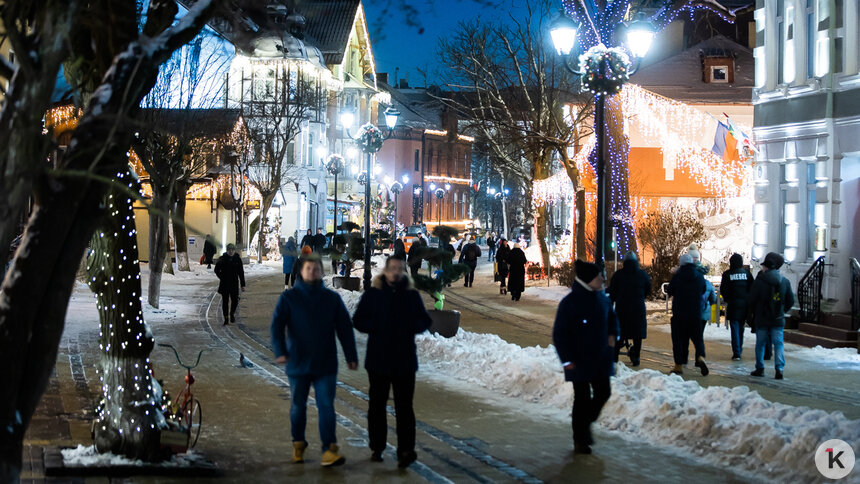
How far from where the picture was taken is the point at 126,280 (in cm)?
885

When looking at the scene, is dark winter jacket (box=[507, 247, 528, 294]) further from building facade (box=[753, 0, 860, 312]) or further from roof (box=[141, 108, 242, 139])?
roof (box=[141, 108, 242, 139])

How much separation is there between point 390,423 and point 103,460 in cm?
343

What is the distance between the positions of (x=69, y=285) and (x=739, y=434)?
5.91 meters

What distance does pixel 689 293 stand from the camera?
14930mm

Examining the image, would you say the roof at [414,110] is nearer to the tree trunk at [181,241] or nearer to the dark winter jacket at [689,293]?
the tree trunk at [181,241]

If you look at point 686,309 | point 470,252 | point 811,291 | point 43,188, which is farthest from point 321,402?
point 470,252

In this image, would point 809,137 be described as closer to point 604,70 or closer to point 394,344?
point 604,70

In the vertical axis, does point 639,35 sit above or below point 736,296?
above

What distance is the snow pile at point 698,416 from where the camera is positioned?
870cm

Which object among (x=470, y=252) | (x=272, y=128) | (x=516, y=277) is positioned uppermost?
(x=272, y=128)

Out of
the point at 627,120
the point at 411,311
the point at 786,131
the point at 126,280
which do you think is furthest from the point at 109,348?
the point at 627,120

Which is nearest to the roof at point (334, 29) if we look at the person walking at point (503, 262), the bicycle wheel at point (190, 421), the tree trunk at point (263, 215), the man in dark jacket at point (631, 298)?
the tree trunk at point (263, 215)

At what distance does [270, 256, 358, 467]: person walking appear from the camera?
8.51 m

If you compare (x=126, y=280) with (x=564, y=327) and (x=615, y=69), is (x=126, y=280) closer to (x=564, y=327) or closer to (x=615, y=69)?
(x=564, y=327)
